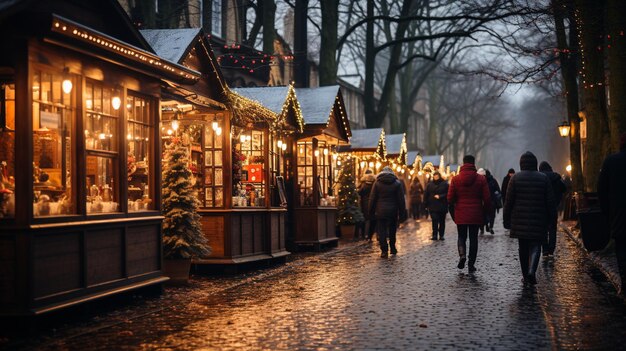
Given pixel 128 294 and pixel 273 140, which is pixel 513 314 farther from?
pixel 273 140

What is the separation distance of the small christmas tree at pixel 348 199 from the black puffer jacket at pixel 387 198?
7315 mm

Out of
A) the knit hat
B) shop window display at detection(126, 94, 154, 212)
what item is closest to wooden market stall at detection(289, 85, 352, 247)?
the knit hat

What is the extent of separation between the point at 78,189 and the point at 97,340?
2.28 m

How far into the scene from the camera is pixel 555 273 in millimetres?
16234

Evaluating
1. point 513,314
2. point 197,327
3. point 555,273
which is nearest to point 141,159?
point 197,327

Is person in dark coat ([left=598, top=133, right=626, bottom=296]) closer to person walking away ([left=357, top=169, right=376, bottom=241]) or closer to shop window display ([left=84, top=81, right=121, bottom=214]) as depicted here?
shop window display ([left=84, top=81, right=121, bottom=214])

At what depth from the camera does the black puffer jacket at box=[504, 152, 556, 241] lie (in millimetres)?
14266

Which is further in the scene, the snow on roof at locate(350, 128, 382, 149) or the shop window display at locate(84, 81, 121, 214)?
the snow on roof at locate(350, 128, 382, 149)

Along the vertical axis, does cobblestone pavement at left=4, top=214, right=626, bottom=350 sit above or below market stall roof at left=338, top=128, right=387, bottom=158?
below

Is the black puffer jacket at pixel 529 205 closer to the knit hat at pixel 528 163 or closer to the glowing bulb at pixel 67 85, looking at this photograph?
the knit hat at pixel 528 163

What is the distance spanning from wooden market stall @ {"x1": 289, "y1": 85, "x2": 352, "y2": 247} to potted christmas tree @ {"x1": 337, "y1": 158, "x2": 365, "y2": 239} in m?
3.10

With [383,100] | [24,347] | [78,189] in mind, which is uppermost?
[383,100]

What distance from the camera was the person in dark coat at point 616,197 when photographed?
11.7m

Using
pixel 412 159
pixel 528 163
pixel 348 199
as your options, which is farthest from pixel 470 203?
pixel 412 159
